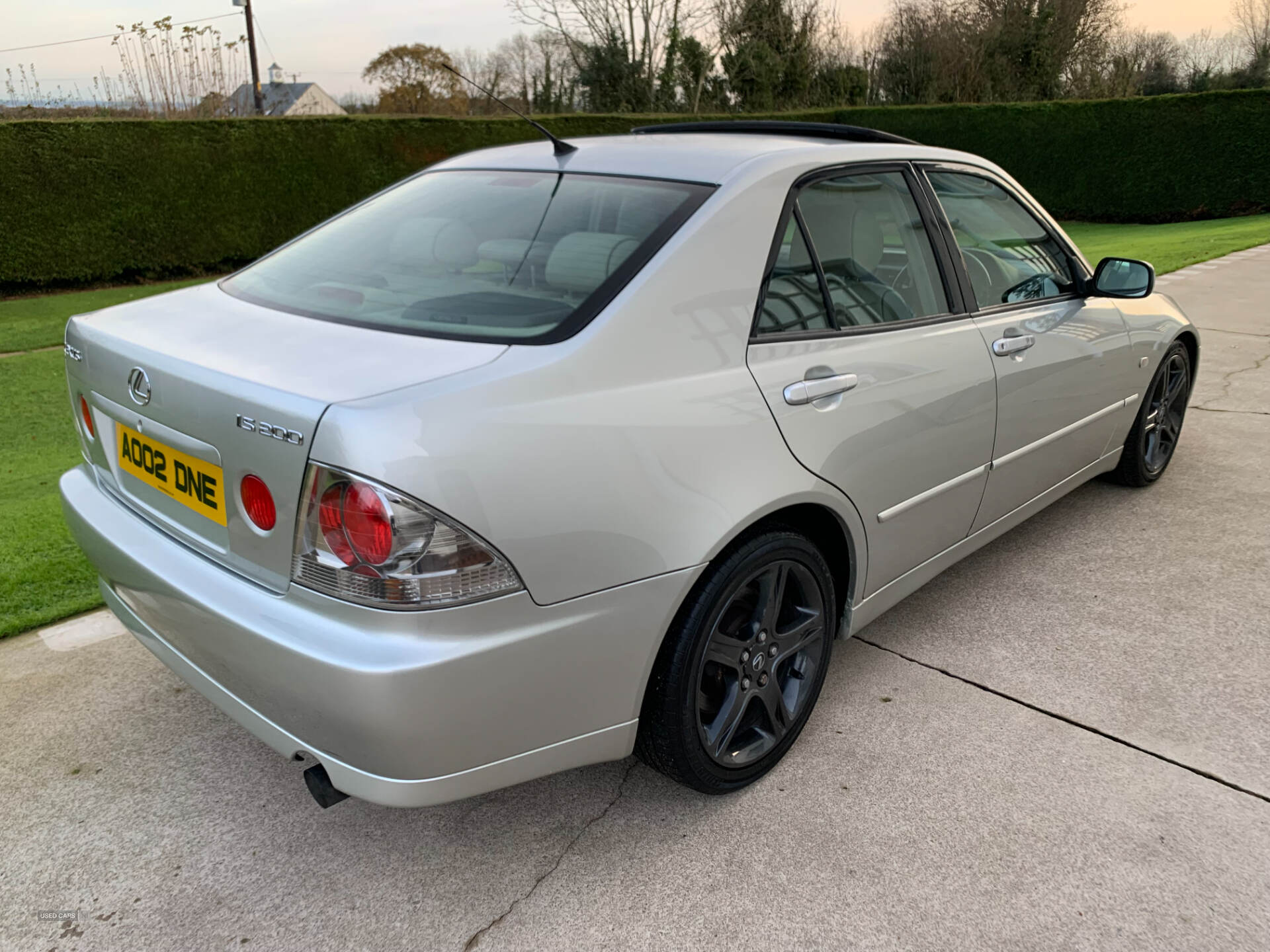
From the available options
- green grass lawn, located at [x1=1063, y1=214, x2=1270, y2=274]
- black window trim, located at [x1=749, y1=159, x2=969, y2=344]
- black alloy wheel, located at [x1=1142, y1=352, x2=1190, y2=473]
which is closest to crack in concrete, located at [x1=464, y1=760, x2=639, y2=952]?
black window trim, located at [x1=749, y1=159, x2=969, y2=344]

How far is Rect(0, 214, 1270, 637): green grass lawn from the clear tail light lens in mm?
2161

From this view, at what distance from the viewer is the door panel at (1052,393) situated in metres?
2.97

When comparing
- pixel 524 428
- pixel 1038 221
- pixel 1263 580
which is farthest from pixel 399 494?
pixel 1263 580

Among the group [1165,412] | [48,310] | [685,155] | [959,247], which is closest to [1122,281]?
[959,247]

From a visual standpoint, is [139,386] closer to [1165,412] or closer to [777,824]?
[777,824]

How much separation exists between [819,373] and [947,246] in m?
0.90

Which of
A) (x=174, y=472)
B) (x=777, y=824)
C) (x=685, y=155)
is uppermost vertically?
(x=685, y=155)

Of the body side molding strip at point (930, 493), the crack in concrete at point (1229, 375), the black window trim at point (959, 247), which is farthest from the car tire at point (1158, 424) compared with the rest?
the body side molding strip at point (930, 493)

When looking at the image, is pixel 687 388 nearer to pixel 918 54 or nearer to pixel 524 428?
pixel 524 428

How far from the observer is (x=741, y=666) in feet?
7.37

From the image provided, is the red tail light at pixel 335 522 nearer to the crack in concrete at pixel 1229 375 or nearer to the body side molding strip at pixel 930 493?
the body side molding strip at pixel 930 493

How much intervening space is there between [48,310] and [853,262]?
1314 cm

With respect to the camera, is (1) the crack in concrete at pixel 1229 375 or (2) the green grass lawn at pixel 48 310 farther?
(2) the green grass lawn at pixel 48 310

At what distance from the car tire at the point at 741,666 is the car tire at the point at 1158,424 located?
2.33 m
